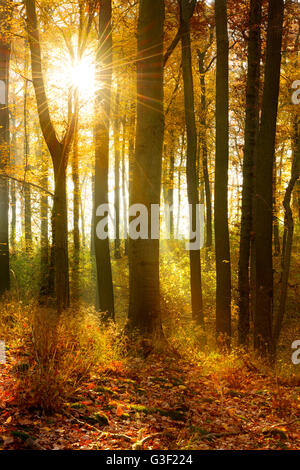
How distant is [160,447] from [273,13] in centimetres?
865

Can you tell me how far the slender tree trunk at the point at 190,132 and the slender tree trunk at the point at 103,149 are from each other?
219cm

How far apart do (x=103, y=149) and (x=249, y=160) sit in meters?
3.79

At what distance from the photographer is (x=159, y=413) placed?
4.46 m

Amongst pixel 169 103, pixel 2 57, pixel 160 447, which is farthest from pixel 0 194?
pixel 160 447

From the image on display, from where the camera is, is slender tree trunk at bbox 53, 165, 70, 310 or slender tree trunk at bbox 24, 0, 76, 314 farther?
slender tree trunk at bbox 53, 165, 70, 310

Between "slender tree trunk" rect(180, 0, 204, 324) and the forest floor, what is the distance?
526 cm

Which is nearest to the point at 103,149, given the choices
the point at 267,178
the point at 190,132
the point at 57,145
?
the point at 57,145

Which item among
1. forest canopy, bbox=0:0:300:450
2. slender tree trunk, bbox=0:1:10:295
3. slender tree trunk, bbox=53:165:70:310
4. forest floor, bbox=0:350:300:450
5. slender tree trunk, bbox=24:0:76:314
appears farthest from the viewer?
slender tree trunk, bbox=0:1:10:295

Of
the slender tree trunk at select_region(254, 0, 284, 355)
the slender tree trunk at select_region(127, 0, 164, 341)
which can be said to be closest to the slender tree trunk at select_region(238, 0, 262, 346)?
the slender tree trunk at select_region(254, 0, 284, 355)

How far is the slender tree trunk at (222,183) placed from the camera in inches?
370

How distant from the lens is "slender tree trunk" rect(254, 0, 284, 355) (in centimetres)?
812

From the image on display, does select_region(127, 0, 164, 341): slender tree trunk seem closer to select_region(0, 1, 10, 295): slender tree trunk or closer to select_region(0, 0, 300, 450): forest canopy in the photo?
select_region(0, 0, 300, 450): forest canopy

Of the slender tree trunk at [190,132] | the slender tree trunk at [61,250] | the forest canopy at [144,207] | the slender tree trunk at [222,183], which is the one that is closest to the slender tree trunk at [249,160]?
the forest canopy at [144,207]

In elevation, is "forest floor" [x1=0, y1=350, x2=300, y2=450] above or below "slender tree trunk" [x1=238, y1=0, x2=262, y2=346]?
below
